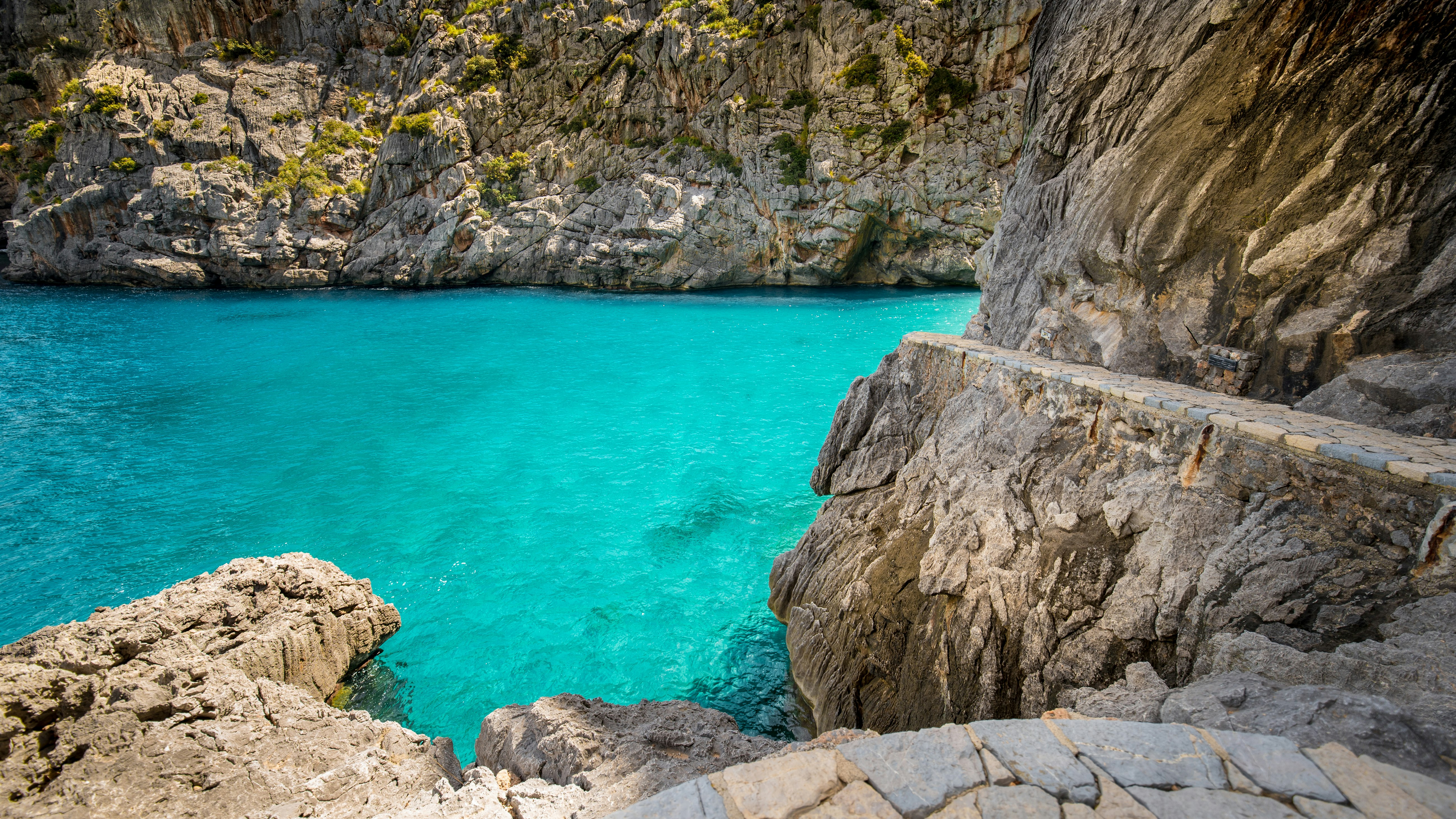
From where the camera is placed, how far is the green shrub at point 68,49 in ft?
163

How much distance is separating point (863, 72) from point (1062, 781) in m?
45.1

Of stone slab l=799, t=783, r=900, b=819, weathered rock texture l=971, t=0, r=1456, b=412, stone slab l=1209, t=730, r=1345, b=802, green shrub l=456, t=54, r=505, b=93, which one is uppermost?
green shrub l=456, t=54, r=505, b=93

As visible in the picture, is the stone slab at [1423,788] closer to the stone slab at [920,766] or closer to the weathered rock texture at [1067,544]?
the weathered rock texture at [1067,544]

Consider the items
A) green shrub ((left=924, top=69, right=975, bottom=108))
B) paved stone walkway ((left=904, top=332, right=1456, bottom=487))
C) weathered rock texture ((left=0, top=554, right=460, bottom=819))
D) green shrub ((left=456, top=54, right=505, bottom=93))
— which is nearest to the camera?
paved stone walkway ((left=904, top=332, right=1456, bottom=487))

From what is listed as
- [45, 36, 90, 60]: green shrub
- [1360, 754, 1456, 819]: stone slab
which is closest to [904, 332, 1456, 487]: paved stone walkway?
[1360, 754, 1456, 819]: stone slab

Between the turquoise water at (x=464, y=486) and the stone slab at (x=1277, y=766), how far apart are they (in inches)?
244

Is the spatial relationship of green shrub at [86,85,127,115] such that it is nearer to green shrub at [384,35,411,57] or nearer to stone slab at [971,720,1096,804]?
green shrub at [384,35,411,57]

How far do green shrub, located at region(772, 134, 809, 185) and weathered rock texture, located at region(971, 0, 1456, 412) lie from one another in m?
33.5

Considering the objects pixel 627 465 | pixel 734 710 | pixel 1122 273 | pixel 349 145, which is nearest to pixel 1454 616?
pixel 1122 273

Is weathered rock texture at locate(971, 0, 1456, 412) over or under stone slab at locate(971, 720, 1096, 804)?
over

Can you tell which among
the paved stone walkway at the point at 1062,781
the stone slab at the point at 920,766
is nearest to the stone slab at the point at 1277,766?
the paved stone walkway at the point at 1062,781

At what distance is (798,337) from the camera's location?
30094 millimetres

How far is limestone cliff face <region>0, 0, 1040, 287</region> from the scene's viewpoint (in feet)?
128

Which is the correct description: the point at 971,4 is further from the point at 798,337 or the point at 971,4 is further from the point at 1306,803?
the point at 1306,803
